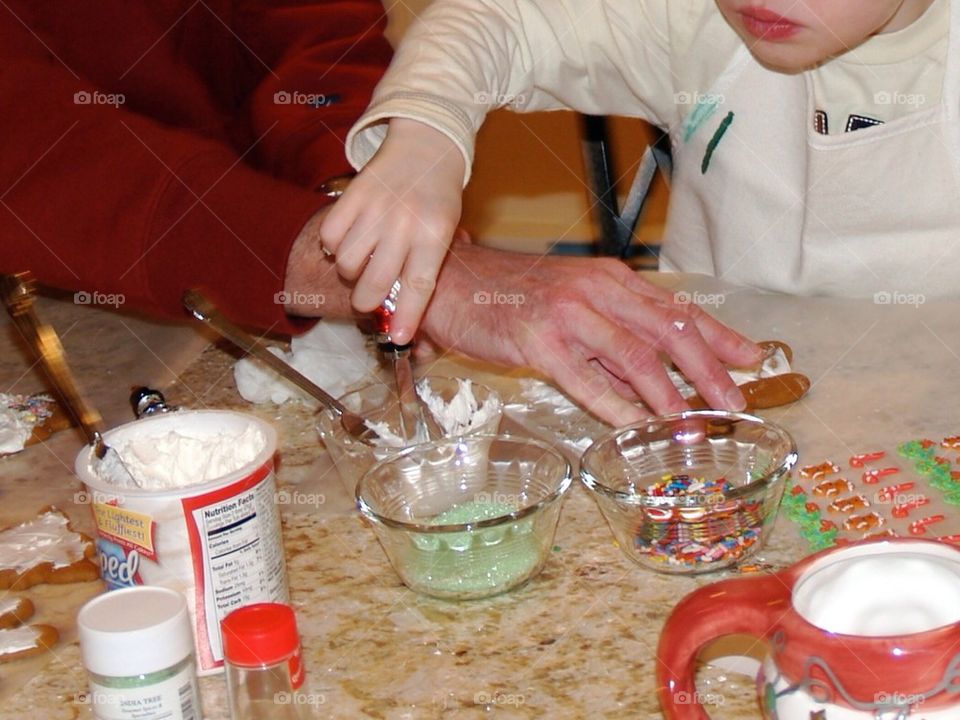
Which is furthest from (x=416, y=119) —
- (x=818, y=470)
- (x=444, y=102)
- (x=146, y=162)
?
(x=818, y=470)

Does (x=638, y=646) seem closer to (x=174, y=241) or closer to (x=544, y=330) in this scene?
(x=544, y=330)

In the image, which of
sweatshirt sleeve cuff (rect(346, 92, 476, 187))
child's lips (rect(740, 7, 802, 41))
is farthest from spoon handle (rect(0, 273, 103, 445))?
child's lips (rect(740, 7, 802, 41))

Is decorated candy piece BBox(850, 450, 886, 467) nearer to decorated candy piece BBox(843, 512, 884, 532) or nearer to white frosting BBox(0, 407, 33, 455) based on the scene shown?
decorated candy piece BBox(843, 512, 884, 532)

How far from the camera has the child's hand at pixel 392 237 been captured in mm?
1044

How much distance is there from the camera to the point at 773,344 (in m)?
1.14

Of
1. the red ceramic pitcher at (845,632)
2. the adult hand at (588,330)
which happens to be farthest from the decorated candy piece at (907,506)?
the red ceramic pitcher at (845,632)

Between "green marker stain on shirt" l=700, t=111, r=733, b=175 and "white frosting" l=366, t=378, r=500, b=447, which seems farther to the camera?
"green marker stain on shirt" l=700, t=111, r=733, b=175

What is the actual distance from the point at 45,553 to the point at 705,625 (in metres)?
0.54

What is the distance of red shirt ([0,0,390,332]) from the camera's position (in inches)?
47.2

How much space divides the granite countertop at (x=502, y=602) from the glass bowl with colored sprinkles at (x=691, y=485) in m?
0.02

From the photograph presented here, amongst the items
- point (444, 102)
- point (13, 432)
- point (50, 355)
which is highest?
point (444, 102)

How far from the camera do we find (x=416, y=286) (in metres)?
1.05

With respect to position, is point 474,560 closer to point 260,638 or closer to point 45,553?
point 260,638

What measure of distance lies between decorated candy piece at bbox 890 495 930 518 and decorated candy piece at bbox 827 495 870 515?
0.06 feet
